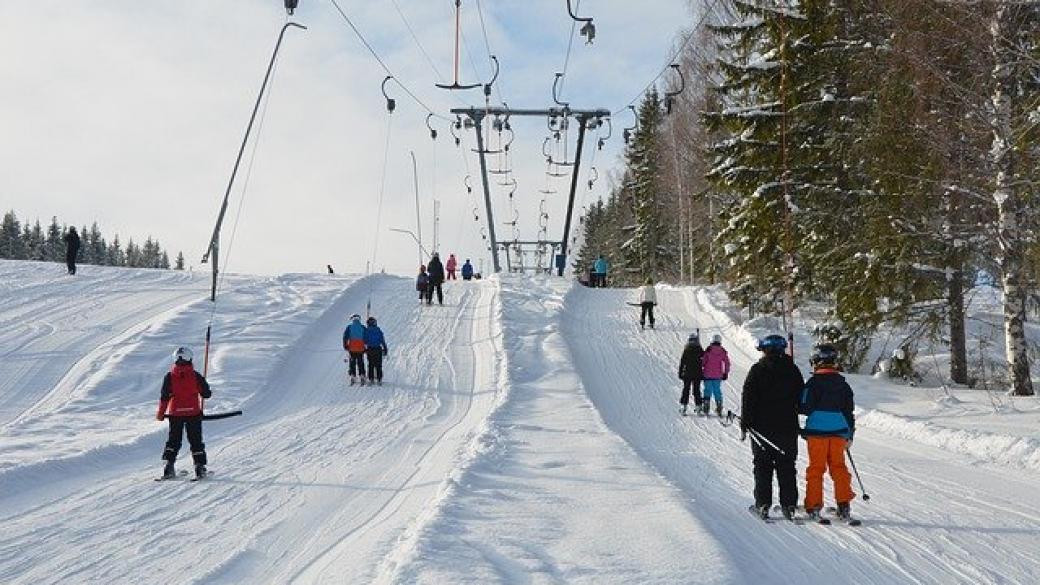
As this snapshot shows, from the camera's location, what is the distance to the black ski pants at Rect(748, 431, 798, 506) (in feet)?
29.6

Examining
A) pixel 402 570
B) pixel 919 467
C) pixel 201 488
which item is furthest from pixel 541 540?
pixel 919 467

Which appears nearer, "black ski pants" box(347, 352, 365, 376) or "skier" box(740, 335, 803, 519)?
"skier" box(740, 335, 803, 519)

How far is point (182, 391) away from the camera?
39.1 feet

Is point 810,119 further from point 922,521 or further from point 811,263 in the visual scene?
point 922,521

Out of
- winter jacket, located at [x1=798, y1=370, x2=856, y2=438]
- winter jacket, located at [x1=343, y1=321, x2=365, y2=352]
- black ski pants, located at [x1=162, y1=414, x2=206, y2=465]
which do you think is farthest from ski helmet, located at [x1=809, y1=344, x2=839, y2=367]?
winter jacket, located at [x1=343, y1=321, x2=365, y2=352]

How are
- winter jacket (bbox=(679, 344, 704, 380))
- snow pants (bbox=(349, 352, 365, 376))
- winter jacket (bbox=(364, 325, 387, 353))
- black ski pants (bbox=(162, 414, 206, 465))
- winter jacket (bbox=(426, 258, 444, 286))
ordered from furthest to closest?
1. winter jacket (bbox=(426, 258, 444, 286))
2. winter jacket (bbox=(364, 325, 387, 353))
3. snow pants (bbox=(349, 352, 365, 376))
4. winter jacket (bbox=(679, 344, 704, 380))
5. black ski pants (bbox=(162, 414, 206, 465))

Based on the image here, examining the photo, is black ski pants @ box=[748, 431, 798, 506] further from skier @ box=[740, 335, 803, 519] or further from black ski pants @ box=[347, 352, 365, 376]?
black ski pants @ box=[347, 352, 365, 376]

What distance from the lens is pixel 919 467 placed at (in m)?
12.5

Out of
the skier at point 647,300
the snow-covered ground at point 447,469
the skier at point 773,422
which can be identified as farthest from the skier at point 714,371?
the skier at point 647,300

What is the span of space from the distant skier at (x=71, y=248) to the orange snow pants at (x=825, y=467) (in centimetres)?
3227

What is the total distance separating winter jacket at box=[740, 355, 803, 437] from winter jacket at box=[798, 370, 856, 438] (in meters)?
0.14

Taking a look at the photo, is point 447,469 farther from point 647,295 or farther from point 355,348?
point 647,295

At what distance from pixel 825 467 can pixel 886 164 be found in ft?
36.3

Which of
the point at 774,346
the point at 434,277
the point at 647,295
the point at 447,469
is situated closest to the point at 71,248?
the point at 434,277
